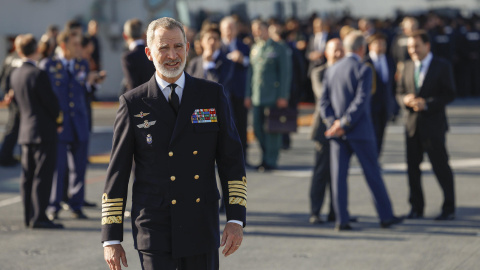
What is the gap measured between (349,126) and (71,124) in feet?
9.58

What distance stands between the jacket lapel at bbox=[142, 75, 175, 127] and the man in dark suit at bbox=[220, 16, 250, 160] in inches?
224

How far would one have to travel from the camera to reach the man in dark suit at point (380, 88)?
468 inches

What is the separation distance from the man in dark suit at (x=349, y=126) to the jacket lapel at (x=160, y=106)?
433 cm

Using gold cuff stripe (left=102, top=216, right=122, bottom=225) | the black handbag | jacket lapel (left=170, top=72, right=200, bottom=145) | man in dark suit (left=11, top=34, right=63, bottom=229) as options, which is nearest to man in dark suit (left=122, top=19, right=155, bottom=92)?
man in dark suit (left=11, top=34, right=63, bottom=229)

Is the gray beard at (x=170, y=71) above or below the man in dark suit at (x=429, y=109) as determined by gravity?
above

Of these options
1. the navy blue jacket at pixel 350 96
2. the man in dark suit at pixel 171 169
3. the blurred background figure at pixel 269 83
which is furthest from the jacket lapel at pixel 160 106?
the blurred background figure at pixel 269 83

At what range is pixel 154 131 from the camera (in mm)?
4488

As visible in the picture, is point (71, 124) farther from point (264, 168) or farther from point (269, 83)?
point (269, 83)

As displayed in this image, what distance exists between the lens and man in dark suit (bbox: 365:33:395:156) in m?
11.9

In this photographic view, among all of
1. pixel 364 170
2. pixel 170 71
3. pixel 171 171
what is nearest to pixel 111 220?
pixel 171 171

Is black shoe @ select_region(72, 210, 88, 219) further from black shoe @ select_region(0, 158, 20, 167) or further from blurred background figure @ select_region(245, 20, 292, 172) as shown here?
black shoe @ select_region(0, 158, 20, 167)

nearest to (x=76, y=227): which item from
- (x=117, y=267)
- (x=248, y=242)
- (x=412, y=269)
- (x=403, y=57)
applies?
(x=248, y=242)

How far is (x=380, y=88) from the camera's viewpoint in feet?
39.4

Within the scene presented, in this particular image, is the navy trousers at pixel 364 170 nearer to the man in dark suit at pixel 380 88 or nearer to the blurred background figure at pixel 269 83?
the man in dark suit at pixel 380 88
